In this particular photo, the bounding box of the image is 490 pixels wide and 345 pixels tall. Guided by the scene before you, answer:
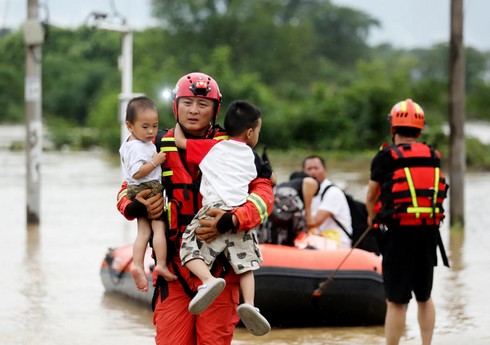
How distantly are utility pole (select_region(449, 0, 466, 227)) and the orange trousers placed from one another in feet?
34.4

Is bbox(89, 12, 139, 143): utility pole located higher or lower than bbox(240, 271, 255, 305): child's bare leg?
higher

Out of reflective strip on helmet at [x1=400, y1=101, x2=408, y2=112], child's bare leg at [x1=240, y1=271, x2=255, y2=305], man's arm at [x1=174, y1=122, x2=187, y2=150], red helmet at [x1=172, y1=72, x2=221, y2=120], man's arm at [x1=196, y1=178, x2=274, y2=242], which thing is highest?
red helmet at [x1=172, y1=72, x2=221, y2=120]

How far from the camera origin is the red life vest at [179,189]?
17.8 ft

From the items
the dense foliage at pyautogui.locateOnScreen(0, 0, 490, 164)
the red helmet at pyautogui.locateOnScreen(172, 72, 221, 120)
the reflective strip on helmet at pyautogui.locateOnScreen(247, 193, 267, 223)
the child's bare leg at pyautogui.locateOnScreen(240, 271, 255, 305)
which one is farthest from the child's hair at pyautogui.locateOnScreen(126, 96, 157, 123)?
the dense foliage at pyautogui.locateOnScreen(0, 0, 490, 164)

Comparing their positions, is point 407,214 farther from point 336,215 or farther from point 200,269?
point 336,215

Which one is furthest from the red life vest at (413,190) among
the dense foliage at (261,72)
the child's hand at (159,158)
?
the dense foliage at (261,72)

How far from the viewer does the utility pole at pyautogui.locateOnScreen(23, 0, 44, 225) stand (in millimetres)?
17031

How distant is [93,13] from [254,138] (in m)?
11.6

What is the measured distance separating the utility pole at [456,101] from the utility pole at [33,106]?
6.11 m

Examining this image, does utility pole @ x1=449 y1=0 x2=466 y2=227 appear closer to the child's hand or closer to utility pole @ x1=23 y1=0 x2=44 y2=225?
utility pole @ x1=23 y1=0 x2=44 y2=225

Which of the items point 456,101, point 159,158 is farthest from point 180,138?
point 456,101

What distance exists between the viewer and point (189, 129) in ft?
17.8

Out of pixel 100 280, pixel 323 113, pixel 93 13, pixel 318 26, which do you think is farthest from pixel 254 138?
pixel 318 26

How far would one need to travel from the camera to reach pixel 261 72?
274ft
